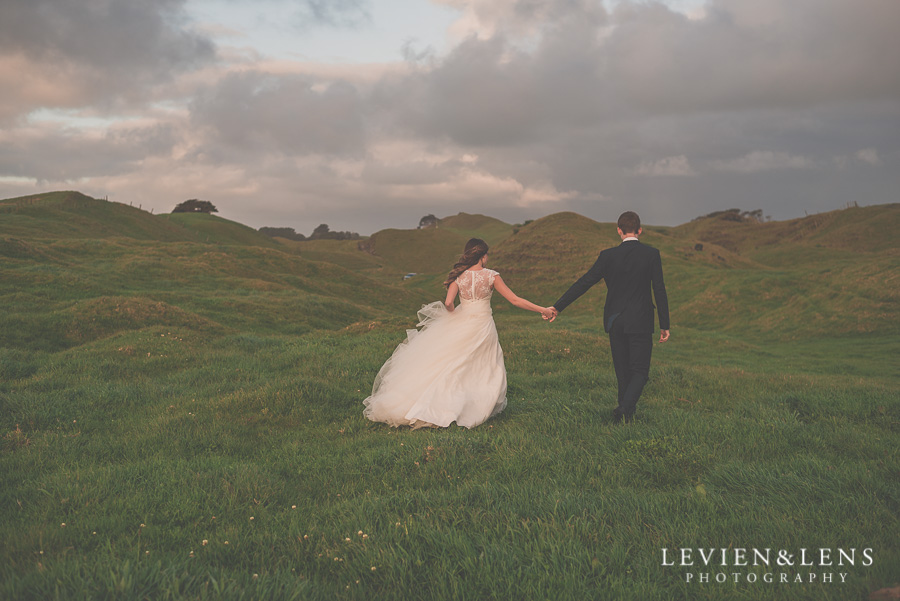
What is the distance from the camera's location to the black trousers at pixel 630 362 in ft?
27.3

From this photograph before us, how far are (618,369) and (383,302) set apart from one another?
4509cm

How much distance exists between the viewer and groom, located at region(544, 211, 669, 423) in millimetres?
8391

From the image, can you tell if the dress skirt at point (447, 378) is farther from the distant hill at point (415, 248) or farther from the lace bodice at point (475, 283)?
the distant hill at point (415, 248)

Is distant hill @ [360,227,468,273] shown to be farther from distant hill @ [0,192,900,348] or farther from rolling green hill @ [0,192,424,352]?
rolling green hill @ [0,192,424,352]

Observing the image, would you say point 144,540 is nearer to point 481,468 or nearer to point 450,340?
point 481,468

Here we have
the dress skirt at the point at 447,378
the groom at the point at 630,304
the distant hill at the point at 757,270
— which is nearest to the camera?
the groom at the point at 630,304

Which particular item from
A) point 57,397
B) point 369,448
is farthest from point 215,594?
point 57,397

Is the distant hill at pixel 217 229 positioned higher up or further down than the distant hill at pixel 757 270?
higher up

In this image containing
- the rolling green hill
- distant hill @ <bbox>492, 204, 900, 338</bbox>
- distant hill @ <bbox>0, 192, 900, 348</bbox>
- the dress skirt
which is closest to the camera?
the dress skirt

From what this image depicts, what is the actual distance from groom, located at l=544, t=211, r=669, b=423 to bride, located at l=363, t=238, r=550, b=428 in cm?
137

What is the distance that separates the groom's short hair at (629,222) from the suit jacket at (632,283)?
20cm

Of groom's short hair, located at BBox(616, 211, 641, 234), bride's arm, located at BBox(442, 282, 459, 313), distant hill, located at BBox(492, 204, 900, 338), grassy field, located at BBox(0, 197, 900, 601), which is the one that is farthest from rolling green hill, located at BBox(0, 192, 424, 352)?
distant hill, located at BBox(492, 204, 900, 338)

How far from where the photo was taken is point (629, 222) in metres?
8.63

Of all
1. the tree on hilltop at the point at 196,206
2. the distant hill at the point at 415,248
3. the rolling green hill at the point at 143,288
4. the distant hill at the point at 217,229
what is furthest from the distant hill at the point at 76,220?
the distant hill at the point at 415,248
